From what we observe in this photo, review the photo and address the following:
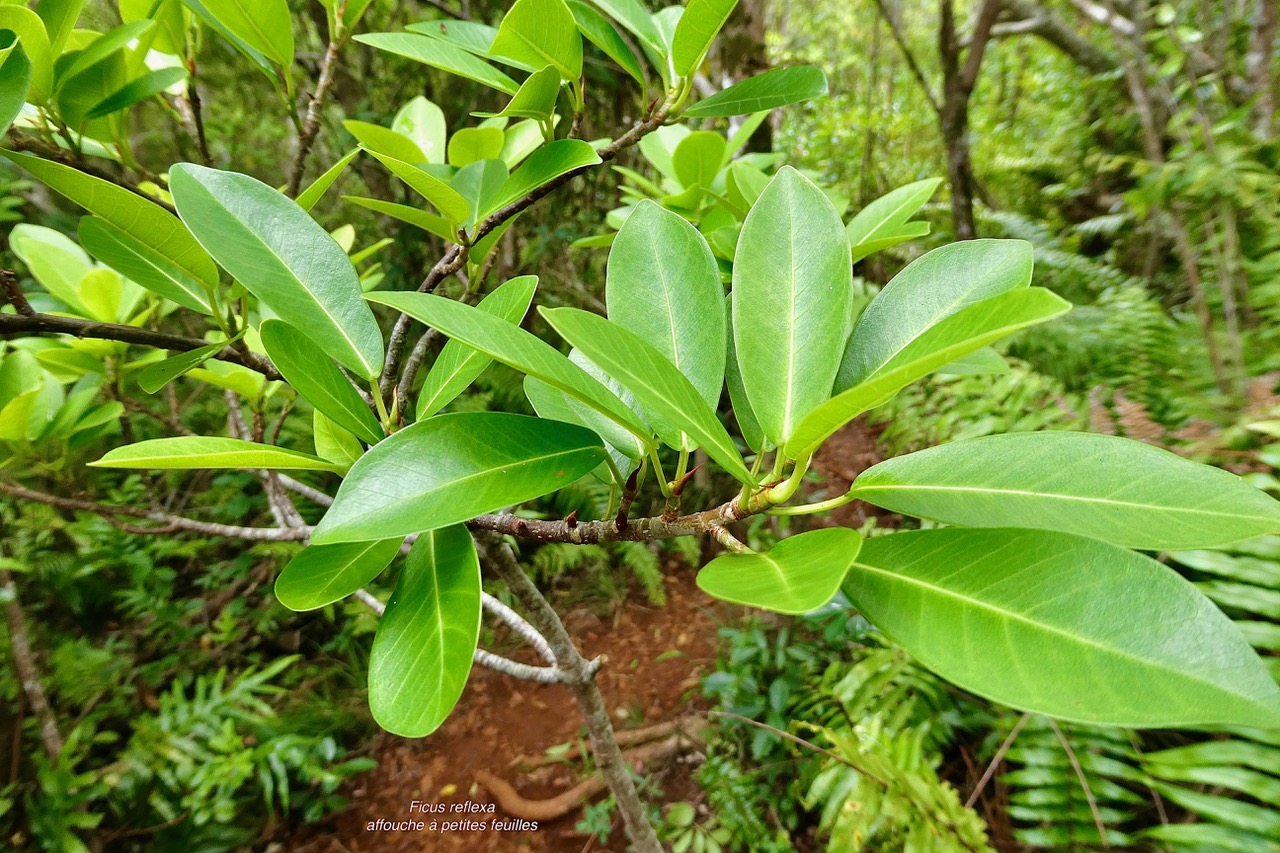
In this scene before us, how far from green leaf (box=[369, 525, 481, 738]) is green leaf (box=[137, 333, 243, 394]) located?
22 cm

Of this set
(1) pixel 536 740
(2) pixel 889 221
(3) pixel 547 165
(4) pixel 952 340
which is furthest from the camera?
(1) pixel 536 740

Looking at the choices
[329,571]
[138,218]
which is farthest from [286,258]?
[329,571]

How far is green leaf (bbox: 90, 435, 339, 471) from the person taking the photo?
299 millimetres

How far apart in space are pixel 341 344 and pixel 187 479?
2.50m

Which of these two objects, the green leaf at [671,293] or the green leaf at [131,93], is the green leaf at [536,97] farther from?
the green leaf at [131,93]

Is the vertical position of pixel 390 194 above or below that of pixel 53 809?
above

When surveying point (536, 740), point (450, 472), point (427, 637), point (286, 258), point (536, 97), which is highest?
point (536, 97)

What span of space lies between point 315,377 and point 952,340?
1.16 ft

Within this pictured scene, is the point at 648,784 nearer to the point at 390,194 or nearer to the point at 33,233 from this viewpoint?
the point at 33,233

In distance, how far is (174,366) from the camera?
1.45 feet

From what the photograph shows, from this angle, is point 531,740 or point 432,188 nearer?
point 432,188

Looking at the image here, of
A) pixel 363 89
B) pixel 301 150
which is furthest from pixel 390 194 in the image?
pixel 301 150

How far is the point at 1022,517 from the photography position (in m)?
0.29

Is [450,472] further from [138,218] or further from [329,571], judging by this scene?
[138,218]
